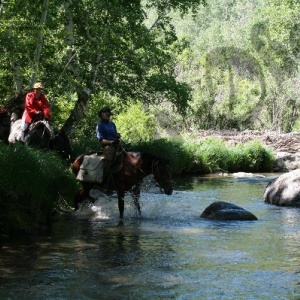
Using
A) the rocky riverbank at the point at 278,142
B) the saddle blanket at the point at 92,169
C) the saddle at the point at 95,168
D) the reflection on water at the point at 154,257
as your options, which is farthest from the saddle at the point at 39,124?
the rocky riverbank at the point at 278,142

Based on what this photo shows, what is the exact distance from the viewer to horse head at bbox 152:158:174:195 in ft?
45.1

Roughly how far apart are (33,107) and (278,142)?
24205mm

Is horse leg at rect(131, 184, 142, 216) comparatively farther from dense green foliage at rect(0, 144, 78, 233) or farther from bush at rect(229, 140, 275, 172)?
bush at rect(229, 140, 275, 172)

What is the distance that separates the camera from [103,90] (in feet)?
80.3

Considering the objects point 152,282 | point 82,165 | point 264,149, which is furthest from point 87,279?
point 264,149

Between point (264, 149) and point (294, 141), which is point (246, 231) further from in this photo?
point (294, 141)

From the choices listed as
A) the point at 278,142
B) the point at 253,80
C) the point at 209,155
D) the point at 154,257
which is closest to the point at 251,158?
the point at 209,155

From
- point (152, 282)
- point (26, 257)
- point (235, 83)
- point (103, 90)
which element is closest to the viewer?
point (152, 282)

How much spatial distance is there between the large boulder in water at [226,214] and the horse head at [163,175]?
49.6 inches

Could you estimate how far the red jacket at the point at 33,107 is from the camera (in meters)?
15.0

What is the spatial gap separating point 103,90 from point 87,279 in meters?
16.6

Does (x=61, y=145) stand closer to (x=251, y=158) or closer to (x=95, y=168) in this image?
(x=95, y=168)

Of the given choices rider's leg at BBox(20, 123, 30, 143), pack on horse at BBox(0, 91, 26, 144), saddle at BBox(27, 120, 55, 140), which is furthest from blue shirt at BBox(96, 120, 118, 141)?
pack on horse at BBox(0, 91, 26, 144)

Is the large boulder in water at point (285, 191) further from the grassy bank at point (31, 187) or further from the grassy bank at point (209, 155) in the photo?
the grassy bank at point (209, 155)
